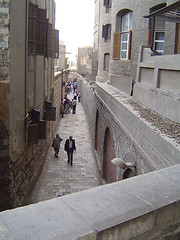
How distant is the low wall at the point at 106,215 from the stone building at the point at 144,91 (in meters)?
1.61

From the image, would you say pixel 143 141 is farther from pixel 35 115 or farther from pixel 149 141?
pixel 35 115

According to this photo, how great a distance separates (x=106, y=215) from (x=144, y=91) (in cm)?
640

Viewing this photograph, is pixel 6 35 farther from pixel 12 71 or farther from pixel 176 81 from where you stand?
pixel 176 81

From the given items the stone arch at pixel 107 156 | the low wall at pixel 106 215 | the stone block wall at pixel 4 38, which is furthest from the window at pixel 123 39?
the low wall at pixel 106 215

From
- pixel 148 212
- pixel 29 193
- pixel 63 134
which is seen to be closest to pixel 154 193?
pixel 148 212

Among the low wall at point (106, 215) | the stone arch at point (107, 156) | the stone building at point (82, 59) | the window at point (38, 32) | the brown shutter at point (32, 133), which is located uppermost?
the stone building at point (82, 59)

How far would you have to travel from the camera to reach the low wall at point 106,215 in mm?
1879

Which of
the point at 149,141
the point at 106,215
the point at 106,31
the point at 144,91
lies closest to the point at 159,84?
the point at 144,91

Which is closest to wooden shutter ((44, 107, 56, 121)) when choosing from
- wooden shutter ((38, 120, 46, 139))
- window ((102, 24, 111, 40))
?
wooden shutter ((38, 120, 46, 139))

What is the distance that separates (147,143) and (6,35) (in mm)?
4181

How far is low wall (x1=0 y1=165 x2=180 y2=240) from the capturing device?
74.0 inches

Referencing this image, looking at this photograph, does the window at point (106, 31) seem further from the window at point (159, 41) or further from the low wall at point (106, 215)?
the low wall at point (106, 215)

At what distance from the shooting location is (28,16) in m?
8.20

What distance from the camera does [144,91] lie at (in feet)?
26.7
